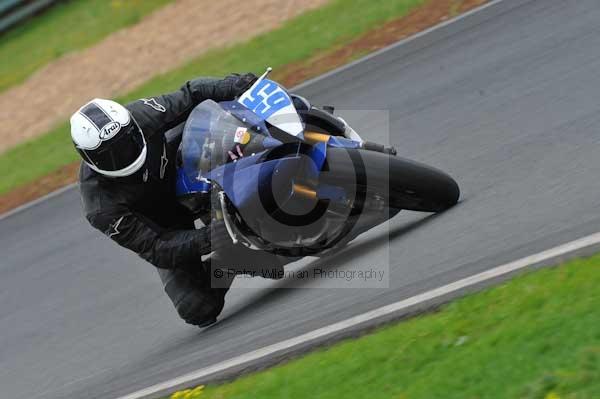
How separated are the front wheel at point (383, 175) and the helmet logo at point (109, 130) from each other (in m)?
1.27

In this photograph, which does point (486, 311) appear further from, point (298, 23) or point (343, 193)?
point (298, 23)

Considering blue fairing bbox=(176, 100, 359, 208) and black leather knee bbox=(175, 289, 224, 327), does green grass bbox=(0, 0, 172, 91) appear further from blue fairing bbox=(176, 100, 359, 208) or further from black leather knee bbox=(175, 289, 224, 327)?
blue fairing bbox=(176, 100, 359, 208)

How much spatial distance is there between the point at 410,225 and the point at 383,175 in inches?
30.8

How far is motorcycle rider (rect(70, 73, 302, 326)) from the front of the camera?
6086 mm

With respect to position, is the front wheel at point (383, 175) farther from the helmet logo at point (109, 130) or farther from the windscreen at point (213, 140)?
the helmet logo at point (109, 130)

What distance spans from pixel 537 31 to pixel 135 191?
4500 mm

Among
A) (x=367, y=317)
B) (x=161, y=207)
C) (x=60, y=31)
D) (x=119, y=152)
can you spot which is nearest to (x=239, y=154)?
(x=119, y=152)

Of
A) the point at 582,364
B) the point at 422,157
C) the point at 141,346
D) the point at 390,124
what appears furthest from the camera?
the point at 390,124

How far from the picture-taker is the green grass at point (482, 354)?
406 centimetres

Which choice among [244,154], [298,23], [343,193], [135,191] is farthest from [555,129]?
[298,23]

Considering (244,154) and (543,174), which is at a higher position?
(244,154)

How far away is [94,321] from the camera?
782cm

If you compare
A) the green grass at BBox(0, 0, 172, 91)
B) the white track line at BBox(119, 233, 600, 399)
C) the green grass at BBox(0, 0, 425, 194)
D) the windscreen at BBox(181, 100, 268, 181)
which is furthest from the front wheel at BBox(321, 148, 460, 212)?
the green grass at BBox(0, 0, 172, 91)

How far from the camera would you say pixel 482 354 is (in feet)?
14.5
